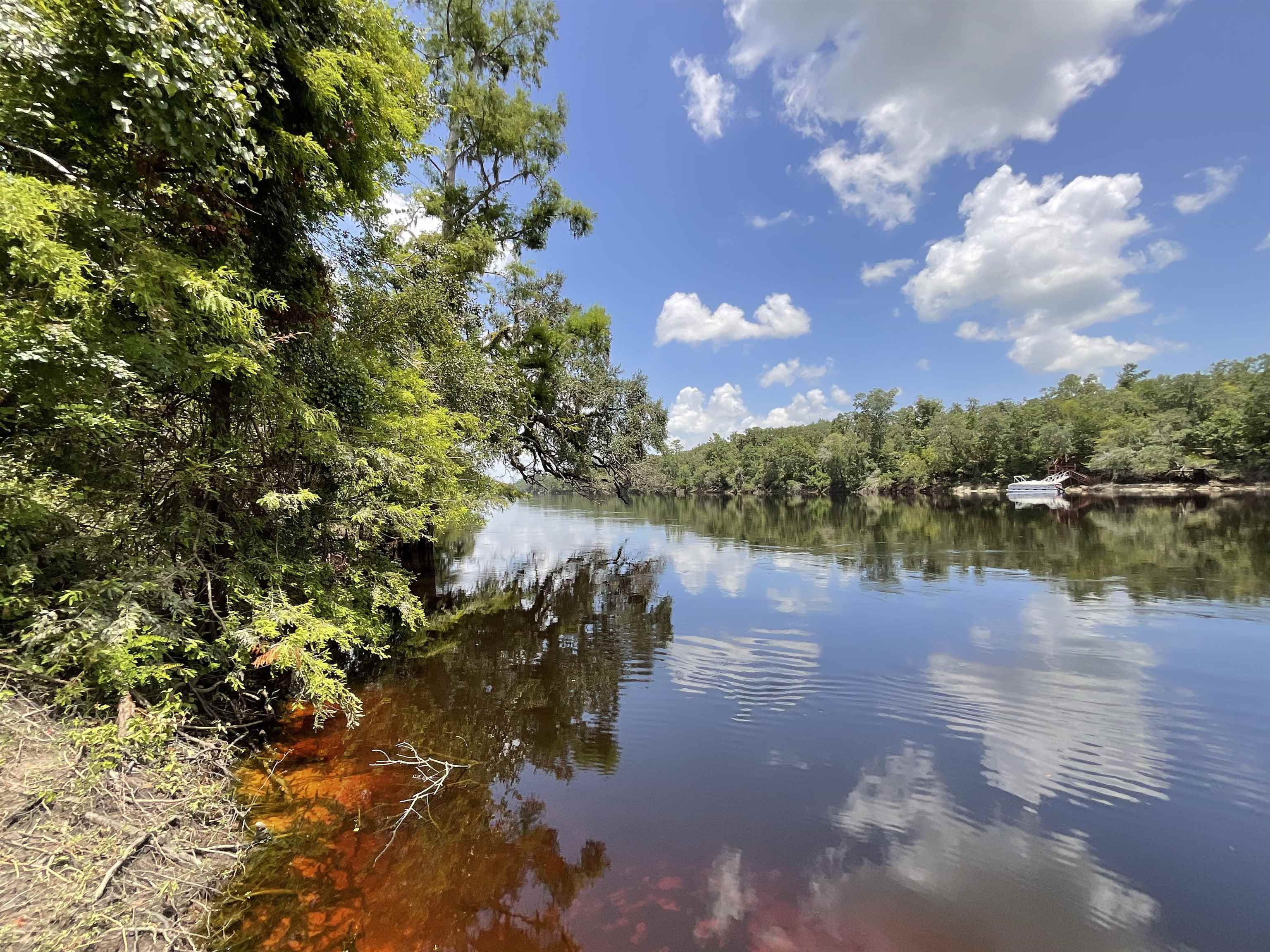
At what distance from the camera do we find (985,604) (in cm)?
1197

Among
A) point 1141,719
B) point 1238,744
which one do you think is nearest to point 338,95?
point 1141,719

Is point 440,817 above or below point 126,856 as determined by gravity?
below

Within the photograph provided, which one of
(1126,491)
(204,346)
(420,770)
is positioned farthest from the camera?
(1126,491)

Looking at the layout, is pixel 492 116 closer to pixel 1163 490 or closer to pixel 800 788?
pixel 800 788

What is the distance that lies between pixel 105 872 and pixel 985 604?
1524 cm

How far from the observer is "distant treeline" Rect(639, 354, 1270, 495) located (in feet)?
144

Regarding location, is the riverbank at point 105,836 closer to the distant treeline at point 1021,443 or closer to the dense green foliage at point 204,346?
the dense green foliage at point 204,346

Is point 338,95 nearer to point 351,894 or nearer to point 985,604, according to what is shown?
point 351,894

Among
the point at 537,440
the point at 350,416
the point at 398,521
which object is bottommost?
the point at 398,521

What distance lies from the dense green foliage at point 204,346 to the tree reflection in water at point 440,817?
0.91 metres

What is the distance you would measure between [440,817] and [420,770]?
90 cm

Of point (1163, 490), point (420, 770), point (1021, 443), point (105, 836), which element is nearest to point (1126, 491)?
point (1163, 490)

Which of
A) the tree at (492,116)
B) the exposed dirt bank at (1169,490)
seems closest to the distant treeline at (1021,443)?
the exposed dirt bank at (1169,490)

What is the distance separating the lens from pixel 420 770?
5.61 metres
